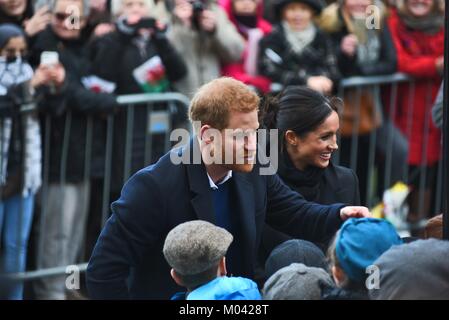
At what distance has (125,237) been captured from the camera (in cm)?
493

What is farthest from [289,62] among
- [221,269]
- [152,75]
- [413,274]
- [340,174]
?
[413,274]

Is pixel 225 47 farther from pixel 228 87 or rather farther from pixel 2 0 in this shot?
pixel 228 87

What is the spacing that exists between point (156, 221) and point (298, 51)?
385cm

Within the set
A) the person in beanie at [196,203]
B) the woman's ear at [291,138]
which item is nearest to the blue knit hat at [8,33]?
the woman's ear at [291,138]

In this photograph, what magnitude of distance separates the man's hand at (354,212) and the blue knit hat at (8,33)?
3.11 m

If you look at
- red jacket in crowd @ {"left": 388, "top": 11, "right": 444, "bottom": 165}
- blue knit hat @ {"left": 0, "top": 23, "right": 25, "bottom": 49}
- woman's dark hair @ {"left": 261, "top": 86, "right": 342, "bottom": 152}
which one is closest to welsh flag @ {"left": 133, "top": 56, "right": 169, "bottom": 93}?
blue knit hat @ {"left": 0, "top": 23, "right": 25, "bottom": 49}

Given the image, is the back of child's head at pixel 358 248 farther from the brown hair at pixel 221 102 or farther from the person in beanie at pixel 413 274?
the brown hair at pixel 221 102

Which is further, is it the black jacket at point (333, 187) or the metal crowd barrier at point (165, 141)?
the metal crowd barrier at point (165, 141)

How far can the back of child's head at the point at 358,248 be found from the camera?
172 inches

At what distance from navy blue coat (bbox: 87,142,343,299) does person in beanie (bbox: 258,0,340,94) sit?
3.29 meters

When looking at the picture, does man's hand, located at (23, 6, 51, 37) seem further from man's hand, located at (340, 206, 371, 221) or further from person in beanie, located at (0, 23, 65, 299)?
man's hand, located at (340, 206, 371, 221)

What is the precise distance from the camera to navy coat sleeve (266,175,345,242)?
5.38 m

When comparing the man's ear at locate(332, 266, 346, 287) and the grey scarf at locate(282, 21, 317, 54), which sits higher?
the grey scarf at locate(282, 21, 317, 54)
